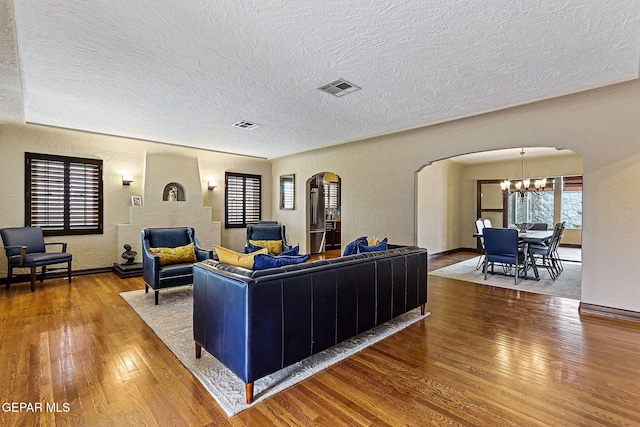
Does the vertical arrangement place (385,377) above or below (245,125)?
below

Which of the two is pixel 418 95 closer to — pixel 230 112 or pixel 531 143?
pixel 531 143

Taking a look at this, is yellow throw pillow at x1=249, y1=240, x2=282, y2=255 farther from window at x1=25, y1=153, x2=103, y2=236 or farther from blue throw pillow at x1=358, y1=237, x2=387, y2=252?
window at x1=25, y1=153, x2=103, y2=236

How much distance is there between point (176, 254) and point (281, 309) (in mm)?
3063

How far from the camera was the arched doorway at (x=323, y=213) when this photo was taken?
846 cm

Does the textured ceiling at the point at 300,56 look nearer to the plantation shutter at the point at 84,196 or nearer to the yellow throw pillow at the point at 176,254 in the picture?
the plantation shutter at the point at 84,196

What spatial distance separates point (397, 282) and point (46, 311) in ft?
14.4

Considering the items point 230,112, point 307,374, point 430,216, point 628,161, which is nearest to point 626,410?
point 307,374

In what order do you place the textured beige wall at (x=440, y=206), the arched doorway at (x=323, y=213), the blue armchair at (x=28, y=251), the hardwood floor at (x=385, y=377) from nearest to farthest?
the hardwood floor at (x=385, y=377) < the blue armchair at (x=28, y=251) < the textured beige wall at (x=440, y=206) < the arched doorway at (x=323, y=213)

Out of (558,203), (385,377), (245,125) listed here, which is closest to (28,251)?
(245,125)

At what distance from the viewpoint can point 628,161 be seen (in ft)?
11.8

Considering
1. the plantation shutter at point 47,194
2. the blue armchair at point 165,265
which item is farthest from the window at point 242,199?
the plantation shutter at point 47,194

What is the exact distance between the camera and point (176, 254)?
462cm

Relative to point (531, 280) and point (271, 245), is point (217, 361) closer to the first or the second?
point (271, 245)

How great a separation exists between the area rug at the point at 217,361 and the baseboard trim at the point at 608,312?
7.00ft
